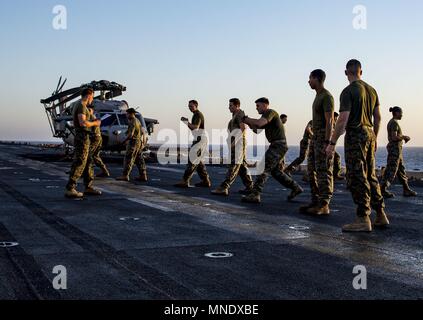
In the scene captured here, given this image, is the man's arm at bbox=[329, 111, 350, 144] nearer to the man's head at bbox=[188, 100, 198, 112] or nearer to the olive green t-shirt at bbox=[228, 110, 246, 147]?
the olive green t-shirt at bbox=[228, 110, 246, 147]

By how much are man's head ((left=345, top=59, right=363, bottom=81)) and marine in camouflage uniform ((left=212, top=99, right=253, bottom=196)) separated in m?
4.07

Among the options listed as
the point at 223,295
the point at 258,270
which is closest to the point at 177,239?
the point at 258,270

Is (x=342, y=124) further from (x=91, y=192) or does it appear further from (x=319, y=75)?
(x=91, y=192)

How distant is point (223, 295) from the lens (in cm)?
329

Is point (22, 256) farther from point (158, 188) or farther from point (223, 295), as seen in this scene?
point (158, 188)

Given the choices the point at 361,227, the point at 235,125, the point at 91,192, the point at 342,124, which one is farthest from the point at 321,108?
the point at 91,192

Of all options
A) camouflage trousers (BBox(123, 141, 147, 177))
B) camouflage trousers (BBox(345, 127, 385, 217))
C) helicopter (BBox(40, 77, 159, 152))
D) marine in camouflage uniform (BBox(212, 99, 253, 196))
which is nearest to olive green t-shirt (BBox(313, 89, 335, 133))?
camouflage trousers (BBox(345, 127, 385, 217))

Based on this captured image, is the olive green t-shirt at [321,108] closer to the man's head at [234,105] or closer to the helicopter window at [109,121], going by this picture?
the man's head at [234,105]

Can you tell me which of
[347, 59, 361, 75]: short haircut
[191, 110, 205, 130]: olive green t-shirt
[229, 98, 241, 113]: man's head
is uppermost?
[347, 59, 361, 75]: short haircut

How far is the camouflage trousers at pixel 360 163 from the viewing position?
19.1ft

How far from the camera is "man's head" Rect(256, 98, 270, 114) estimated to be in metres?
8.50

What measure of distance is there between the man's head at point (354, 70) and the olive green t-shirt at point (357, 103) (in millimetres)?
90

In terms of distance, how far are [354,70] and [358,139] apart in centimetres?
88

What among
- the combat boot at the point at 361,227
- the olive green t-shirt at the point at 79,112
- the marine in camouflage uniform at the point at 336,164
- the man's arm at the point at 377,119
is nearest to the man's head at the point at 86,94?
the olive green t-shirt at the point at 79,112
